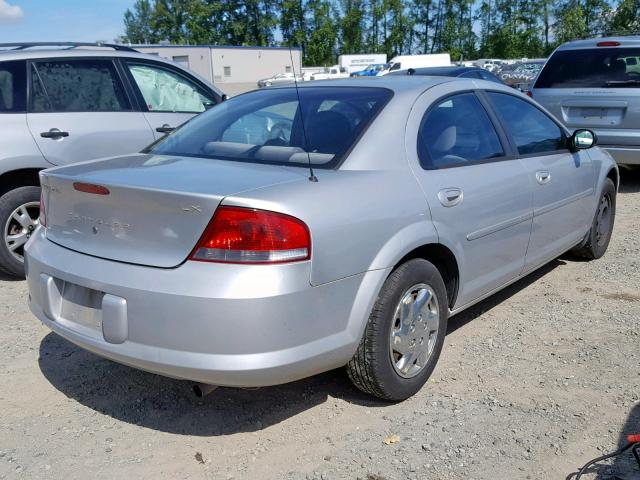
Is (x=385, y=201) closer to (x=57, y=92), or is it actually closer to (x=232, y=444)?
(x=232, y=444)

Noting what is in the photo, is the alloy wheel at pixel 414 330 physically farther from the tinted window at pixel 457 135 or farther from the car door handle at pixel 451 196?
the tinted window at pixel 457 135

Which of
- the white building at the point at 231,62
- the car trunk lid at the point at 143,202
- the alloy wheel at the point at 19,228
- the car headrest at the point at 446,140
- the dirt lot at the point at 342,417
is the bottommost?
the dirt lot at the point at 342,417

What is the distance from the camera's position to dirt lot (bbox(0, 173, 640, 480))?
2.85 metres

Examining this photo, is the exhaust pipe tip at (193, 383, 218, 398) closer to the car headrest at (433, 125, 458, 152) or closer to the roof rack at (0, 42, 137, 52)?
the car headrest at (433, 125, 458, 152)

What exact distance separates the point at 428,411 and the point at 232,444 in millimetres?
960

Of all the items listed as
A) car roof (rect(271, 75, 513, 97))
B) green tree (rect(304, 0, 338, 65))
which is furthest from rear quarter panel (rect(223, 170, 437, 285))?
green tree (rect(304, 0, 338, 65))

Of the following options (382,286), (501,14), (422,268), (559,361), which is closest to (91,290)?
(382,286)

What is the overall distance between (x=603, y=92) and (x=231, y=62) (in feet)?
183

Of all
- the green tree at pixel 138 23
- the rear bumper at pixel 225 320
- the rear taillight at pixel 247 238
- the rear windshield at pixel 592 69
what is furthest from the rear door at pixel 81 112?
the green tree at pixel 138 23

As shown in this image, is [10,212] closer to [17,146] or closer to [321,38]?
[17,146]

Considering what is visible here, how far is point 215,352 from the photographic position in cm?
261

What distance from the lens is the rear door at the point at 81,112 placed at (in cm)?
530

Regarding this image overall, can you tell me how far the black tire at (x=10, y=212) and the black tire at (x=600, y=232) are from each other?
14.3ft

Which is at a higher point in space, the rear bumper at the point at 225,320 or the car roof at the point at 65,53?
the car roof at the point at 65,53
